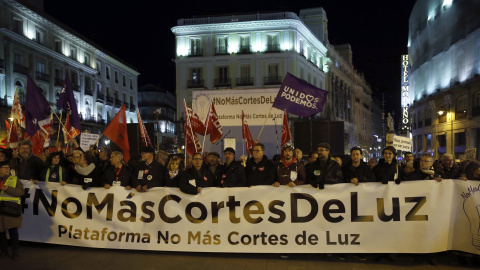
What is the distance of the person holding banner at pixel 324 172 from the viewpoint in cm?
607

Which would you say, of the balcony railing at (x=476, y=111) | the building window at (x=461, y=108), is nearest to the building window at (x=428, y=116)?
the building window at (x=461, y=108)

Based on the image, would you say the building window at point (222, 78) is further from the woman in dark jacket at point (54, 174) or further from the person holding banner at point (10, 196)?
the person holding banner at point (10, 196)

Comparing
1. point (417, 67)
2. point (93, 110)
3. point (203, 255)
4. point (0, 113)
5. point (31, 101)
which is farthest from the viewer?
point (93, 110)

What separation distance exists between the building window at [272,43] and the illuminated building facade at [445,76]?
1463 centimetres

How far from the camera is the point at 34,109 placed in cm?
898

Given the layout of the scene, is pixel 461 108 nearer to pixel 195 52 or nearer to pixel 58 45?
pixel 195 52

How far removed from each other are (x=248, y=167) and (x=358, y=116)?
253 ft

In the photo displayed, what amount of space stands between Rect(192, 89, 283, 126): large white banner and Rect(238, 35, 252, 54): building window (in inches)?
1205

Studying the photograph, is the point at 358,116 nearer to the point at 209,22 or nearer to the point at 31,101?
the point at 209,22

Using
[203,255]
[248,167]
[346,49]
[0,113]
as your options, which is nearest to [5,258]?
[203,255]

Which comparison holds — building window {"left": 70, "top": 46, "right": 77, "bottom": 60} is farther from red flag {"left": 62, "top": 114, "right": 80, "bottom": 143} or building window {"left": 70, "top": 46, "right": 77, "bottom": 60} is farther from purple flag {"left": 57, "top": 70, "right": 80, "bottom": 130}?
purple flag {"left": 57, "top": 70, "right": 80, "bottom": 130}

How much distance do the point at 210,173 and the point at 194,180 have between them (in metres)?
0.58

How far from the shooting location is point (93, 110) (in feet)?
170

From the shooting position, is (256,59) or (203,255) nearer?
(203,255)
